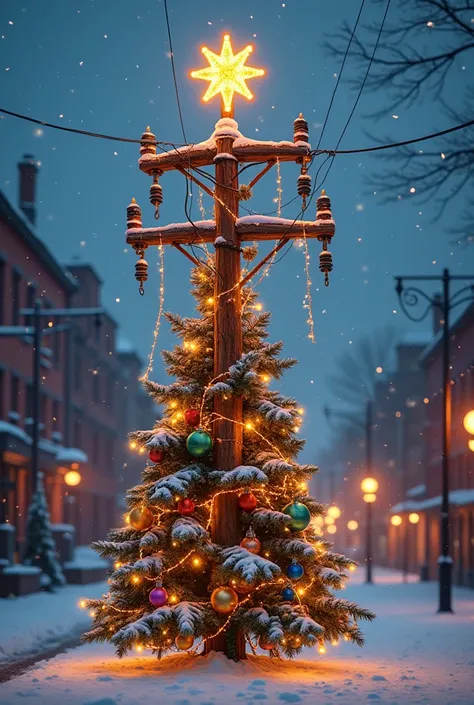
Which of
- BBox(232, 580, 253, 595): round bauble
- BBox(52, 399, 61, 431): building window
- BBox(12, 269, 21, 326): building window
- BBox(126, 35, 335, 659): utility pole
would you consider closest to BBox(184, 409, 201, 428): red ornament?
BBox(126, 35, 335, 659): utility pole

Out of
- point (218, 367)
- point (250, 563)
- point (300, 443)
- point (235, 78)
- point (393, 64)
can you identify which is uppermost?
point (393, 64)

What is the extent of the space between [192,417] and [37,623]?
783 centimetres

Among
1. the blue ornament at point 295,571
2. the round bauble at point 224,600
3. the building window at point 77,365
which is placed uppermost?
the building window at point 77,365

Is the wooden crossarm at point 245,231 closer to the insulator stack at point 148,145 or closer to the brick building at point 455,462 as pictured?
the insulator stack at point 148,145

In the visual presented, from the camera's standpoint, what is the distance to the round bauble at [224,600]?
11234mm

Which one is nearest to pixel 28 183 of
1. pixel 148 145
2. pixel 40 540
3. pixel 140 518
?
pixel 40 540

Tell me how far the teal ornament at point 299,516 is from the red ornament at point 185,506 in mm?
1053

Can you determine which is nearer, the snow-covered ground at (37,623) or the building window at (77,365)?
the snow-covered ground at (37,623)

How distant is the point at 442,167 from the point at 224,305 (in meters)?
5.64

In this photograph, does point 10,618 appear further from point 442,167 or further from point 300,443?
point 442,167

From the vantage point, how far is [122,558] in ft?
38.9

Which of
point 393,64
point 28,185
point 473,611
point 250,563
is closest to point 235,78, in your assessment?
point 393,64

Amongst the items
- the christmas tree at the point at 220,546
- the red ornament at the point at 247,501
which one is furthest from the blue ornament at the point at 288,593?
the red ornament at the point at 247,501

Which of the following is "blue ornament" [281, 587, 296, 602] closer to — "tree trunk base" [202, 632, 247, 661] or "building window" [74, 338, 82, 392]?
"tree trunk base" [202, 632, 247, 661]
